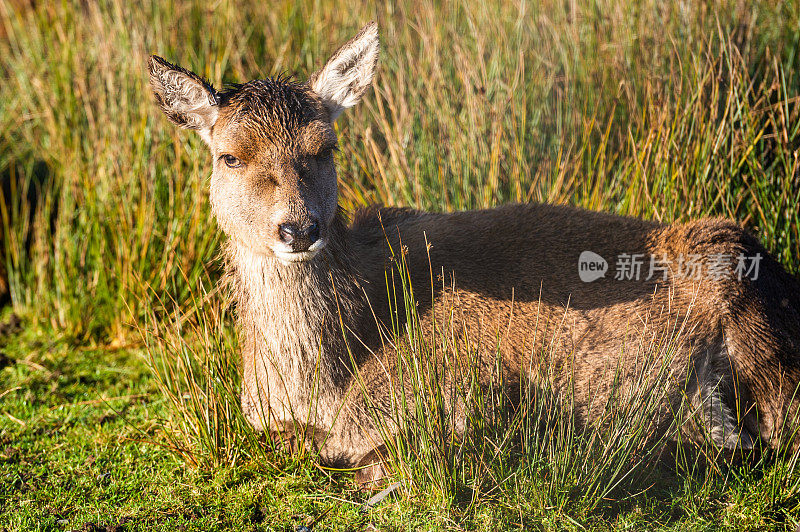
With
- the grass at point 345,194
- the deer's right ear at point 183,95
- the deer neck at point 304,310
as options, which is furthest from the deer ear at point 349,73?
the grass at point 345,194

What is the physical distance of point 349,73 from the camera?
4.15m

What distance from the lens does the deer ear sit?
4.04 meters

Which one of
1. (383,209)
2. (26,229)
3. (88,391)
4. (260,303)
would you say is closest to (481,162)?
(383,209)

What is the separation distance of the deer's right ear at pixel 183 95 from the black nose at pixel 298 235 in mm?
879

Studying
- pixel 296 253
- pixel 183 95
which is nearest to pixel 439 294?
Answer: pixel 296 253

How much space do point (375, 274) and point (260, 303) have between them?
2.20 feet

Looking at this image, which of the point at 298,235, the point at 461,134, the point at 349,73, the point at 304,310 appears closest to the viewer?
the point at 298,235

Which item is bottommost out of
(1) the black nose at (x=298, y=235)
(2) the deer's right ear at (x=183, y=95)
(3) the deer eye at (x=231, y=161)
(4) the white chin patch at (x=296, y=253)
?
(4) the white chin patch at (x=296, y=253)

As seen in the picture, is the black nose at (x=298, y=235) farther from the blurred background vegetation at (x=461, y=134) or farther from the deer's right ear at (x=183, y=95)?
the blurred background vegetation at (x=461, y=134)

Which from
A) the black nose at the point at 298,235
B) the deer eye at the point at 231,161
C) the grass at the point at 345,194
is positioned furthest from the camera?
the grass at the point at 345,194

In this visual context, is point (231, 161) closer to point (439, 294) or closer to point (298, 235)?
point (298, 235)

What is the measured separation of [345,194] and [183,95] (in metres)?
2.43

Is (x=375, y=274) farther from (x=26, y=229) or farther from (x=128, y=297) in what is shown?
(x=26, y=229)

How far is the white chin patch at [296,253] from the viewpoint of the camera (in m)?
3.54
